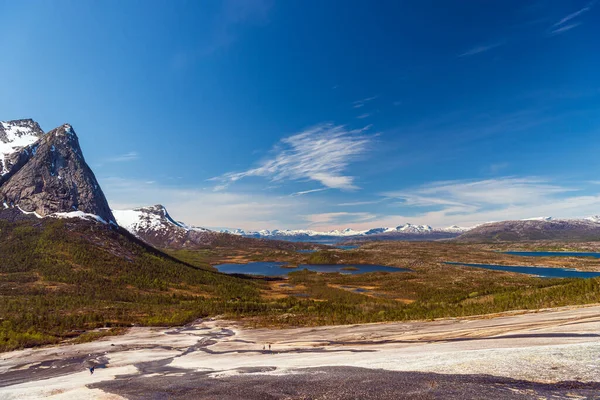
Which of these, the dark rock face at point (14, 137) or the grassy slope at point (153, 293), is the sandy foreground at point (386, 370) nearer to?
the grassy slope at point (153, 293)

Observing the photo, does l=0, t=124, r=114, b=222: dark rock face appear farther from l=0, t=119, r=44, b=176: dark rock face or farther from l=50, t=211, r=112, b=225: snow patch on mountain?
l=50, t=211, r=112, b=225: snow patch on mountain

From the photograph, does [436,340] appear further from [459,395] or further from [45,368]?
[45,368]

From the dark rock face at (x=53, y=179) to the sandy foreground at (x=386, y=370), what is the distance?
10005cm

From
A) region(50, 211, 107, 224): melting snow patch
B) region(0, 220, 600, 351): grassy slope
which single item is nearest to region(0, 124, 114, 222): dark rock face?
region(50, 211, 107, 224): melting snow patch

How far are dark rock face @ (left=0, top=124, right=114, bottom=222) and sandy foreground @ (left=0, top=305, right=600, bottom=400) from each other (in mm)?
100054

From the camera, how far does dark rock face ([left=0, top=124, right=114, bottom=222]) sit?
323ft

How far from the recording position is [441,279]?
327 ft

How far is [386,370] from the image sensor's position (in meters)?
10.2

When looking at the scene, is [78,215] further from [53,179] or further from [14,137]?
[14,137]

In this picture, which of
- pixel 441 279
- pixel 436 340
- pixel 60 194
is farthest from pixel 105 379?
pixel 60 194

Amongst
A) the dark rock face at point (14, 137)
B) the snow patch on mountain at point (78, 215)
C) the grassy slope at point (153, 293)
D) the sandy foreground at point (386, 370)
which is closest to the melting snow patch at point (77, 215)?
the snow patch on mountain at point (78, 215)

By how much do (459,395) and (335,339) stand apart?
16890 millimetres

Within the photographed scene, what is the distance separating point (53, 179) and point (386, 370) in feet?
448

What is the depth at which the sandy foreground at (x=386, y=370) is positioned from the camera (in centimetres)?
777
